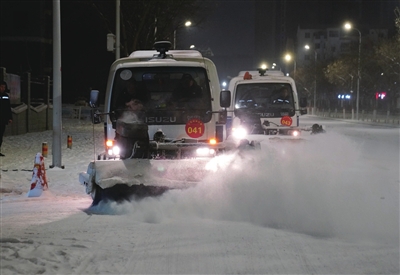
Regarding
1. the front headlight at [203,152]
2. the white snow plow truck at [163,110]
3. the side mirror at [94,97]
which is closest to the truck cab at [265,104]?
the white snow plow truck at [163,110]

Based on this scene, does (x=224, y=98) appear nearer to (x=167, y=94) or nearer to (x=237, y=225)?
(x=167, y=94)

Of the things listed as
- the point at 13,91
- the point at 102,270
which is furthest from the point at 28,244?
the point at 13,91

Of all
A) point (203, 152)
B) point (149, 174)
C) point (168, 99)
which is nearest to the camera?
point (149, 174)

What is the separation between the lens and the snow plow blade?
305 inches

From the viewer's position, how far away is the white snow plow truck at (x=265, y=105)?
1361 cm

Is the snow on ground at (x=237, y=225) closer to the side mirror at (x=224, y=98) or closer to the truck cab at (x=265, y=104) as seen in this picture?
the side mirror at (x=224, y=98)

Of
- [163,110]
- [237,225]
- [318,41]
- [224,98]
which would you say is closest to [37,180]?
[163,110]

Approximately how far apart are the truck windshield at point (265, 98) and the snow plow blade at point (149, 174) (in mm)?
6717

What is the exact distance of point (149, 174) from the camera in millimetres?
A: 7773

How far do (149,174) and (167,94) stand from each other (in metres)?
1.67

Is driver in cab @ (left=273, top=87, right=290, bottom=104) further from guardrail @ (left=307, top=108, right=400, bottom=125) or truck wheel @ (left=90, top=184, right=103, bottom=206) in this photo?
guardrail @ (left=307, top=108, right=400, bottom=125)

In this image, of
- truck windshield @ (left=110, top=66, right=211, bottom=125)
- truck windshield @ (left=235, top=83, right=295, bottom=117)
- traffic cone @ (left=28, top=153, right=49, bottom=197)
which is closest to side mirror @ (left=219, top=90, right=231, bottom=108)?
truck windshield @ (left=110, top=66, right=211, bottom=125)

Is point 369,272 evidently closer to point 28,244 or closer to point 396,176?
point 28,244

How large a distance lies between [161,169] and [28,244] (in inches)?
86.0
